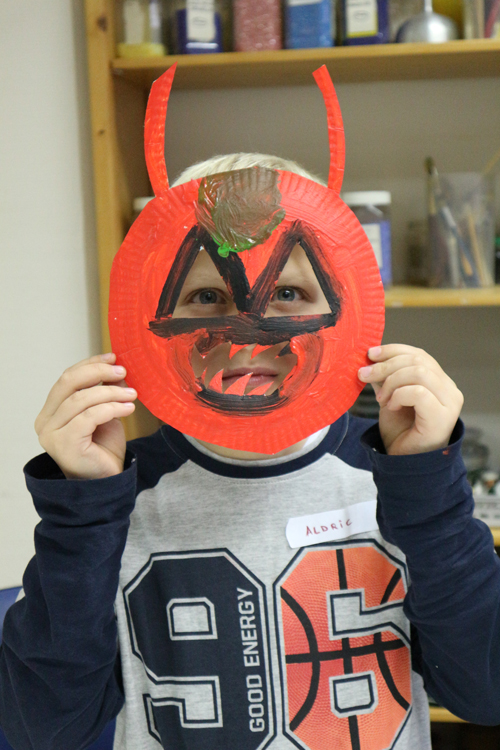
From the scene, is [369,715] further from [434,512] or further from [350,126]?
[350,126]

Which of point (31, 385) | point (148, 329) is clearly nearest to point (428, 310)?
point (31, 385)

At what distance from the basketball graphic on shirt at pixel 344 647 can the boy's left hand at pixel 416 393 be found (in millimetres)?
174

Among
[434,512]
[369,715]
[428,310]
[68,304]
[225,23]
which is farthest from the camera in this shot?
[428,310]

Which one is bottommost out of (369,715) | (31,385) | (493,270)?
(369,715)

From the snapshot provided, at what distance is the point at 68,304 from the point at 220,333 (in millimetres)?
895

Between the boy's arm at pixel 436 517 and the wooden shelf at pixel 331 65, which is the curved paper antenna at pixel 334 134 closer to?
the boy's arm at pixel 436 517

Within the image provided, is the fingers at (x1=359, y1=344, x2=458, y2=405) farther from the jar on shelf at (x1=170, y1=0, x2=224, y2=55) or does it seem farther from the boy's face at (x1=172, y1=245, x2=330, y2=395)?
the jar on shelf at (x1=170, y1=0, x2=224, y2=55)

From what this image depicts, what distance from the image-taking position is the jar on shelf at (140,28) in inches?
48.2

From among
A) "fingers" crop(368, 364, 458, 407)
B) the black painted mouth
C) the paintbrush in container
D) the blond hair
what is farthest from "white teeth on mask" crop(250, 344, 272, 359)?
the paintbrush in container

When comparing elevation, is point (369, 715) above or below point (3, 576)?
above

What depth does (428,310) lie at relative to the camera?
153 centimetres

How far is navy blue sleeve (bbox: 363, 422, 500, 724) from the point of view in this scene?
1.96 ft

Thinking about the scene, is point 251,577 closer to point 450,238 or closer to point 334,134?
point 334,134

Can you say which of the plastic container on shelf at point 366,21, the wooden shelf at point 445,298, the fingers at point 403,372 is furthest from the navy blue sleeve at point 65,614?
the plastic container on shelf at point 366,21
